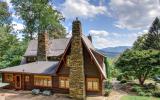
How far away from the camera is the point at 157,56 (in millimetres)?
30562

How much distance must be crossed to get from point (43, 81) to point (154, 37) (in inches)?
1595

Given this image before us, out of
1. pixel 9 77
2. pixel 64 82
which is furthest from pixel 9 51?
pixel 64 82

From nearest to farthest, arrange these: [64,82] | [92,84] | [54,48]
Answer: [92,84]
[64,82]
[54,48]

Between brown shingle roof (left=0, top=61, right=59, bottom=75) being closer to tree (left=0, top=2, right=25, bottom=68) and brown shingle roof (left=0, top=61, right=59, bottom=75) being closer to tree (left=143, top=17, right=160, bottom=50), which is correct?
tree (left=0, top=2, right=25, bottom=68)

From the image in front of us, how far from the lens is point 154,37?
59.2m

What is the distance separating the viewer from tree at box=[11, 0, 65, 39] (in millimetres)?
53094

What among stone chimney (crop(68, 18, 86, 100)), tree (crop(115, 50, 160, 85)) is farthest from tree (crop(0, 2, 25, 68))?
tree (crop(115, 50, 160, 85))

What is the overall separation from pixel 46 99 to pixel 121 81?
A: 16836mm

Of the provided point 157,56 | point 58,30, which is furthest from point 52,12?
point 157,56

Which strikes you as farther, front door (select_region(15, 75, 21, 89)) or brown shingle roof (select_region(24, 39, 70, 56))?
brown shingle roof (select_region(24, 39, 70, 56))

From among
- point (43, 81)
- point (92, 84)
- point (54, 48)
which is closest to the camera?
point (92, 84)

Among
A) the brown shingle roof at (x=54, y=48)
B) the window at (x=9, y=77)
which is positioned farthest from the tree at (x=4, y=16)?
the window at (x=9, y=77)

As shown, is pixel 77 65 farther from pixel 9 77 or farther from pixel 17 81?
pixel 9 77

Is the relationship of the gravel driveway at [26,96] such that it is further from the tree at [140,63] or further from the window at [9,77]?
the tree at [140,63]
